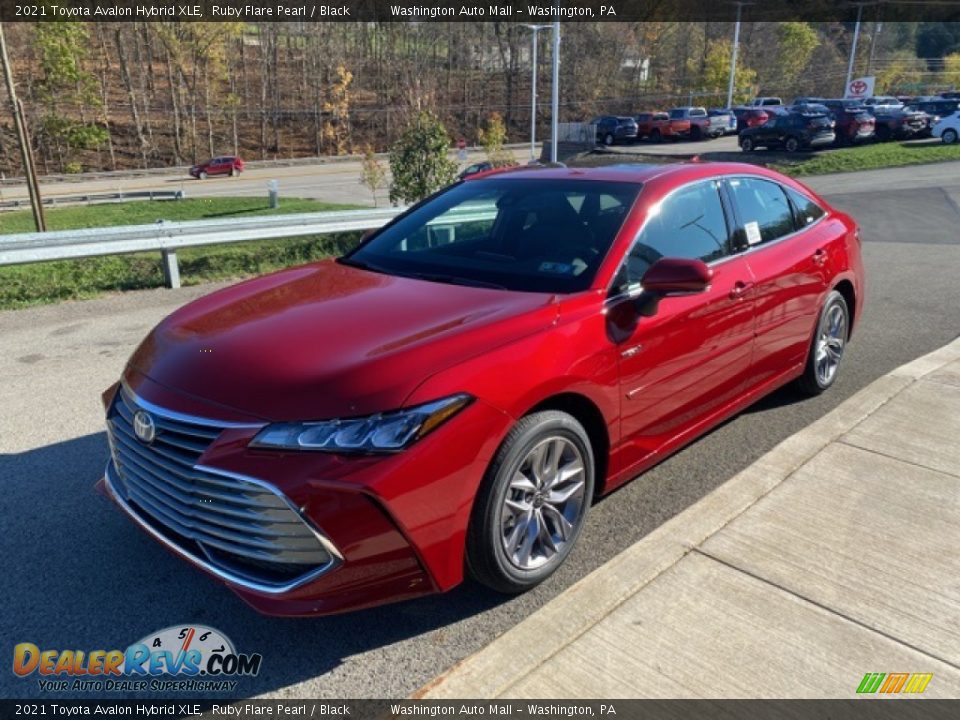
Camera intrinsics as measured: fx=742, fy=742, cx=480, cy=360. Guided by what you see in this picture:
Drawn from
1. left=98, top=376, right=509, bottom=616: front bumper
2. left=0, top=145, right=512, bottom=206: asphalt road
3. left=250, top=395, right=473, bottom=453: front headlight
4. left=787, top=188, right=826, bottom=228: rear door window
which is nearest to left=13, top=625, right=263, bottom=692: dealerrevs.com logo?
left=98, top=376, right=509, bottom=616: front bumper

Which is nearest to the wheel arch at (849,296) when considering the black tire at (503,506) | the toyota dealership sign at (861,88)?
the black tire at (503,506)

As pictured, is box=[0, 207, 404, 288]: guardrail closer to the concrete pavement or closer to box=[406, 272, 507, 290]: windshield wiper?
box=[406, 272, 507, 290]: windshield wiper

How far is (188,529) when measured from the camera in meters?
2.76

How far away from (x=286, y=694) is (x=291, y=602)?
332 mm

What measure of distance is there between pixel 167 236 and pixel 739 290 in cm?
690

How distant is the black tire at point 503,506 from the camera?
2801mm

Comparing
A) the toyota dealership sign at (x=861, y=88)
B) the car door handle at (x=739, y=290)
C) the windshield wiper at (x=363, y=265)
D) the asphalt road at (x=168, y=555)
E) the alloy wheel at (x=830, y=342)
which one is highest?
the toyota dealership sign at (x=861, y=88)

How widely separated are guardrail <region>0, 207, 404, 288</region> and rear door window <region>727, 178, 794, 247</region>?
632 cm

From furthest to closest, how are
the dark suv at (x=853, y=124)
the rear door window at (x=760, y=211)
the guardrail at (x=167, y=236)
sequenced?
the dark suv at (x=853, y=124) < the guardrail at (x=167, y=236) < the rear door window at (x=760, y=211)

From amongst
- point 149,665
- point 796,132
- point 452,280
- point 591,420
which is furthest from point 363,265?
point 796,132

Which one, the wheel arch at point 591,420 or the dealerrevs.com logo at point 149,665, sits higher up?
the wheel arch at point 591,420

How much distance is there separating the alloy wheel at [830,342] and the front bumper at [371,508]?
3.28 metres

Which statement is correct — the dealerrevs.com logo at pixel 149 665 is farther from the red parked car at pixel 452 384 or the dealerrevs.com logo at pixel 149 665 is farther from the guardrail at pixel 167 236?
the guardrail at pixel 167 236

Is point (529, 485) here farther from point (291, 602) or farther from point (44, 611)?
point (44, 611)
